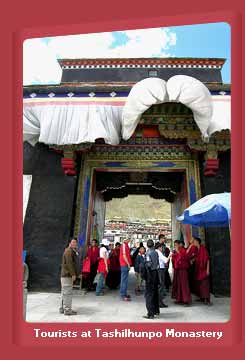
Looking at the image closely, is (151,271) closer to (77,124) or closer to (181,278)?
(181,278)

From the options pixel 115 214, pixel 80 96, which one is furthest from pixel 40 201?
pixel 115 214

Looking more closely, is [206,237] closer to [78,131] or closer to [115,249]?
[115,249]

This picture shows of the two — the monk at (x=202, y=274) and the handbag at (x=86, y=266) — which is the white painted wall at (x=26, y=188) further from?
the monk at (x=202, y=274)

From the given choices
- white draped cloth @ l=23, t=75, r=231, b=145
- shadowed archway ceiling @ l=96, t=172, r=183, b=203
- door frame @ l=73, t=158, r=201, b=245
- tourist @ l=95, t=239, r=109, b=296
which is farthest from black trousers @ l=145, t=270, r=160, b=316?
shadowed archway ceiling @ l=96, t=172, r=183, b=203

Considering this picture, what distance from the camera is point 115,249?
10.2 metres

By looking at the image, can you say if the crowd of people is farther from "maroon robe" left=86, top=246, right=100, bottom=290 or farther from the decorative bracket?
the decorative bracket

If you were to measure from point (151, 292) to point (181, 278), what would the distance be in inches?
A: 72.9

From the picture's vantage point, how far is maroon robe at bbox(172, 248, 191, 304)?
760cm

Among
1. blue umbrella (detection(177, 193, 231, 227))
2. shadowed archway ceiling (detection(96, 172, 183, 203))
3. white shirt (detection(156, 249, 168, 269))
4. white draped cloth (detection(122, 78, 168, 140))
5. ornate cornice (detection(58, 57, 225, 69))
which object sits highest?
ornate cornice (detection(58, 57, 225, 69))

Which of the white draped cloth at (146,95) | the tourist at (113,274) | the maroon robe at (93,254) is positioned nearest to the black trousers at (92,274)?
the maroon robe at (93,254)

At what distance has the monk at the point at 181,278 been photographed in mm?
7604

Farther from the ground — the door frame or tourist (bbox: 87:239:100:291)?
the door frame
